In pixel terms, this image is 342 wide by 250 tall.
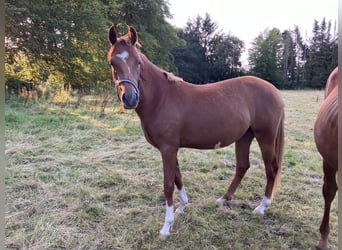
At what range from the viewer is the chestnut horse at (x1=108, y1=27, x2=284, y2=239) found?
1.50 meters

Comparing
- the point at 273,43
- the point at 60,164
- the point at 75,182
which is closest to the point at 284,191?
the point at 75,182

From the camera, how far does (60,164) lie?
2.71 m

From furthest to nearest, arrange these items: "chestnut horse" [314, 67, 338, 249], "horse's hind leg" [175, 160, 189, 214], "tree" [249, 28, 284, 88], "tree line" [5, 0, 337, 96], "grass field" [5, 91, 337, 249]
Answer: "tree" [249, 28, 284, 88], "tree line" [5, 0, 337, 96], "horse's hind leg" [175, 160, 189, 214], "grass field" [5, 91, 337, 249], "chestnut horse" [314, 67, 338, 249]

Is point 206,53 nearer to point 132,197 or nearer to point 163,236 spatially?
point 132,197

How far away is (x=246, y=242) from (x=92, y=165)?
1.72 m

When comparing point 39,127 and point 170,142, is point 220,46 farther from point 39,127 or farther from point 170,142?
point 170,142

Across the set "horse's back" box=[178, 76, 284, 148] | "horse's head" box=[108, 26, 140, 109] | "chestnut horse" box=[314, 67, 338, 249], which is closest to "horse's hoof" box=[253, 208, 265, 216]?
"chestnut horse" box=[314, 67, 338, 249]

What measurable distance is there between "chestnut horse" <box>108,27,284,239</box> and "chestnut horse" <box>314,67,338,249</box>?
1.56 ft

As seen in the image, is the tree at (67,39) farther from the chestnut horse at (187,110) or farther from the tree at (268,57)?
the chestnut horse at (187,110)

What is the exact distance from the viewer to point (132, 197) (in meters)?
2.15

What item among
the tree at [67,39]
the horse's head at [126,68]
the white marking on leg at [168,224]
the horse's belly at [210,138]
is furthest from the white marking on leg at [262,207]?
the tree at [67,39]

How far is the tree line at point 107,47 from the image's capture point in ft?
13.5

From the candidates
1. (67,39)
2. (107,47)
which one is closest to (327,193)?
(107,47)

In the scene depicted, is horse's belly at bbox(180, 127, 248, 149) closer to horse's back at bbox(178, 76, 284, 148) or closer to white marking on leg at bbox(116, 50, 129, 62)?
horse's back at bbox(178, 76, 284, 148)
